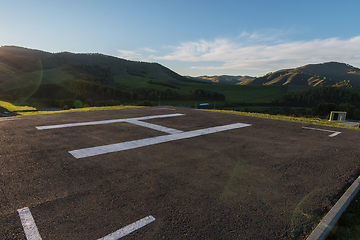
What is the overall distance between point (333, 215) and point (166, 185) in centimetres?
260

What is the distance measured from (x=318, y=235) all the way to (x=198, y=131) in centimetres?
534

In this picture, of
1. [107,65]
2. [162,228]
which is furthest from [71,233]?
[107,65]

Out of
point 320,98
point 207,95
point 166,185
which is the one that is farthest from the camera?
point 207,95

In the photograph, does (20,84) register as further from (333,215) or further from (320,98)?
(320,98)

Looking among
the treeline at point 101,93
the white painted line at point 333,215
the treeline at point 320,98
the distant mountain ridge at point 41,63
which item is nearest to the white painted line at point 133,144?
the white painted line at point 333,215

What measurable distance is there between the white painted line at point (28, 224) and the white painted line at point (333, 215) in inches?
132

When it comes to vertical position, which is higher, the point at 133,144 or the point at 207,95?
the point at 207,95

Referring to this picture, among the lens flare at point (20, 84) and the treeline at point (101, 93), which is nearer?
the lens flare at point (20, 84)

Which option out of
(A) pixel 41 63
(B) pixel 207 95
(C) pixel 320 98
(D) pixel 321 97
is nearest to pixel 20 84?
(A) pixel 41 63

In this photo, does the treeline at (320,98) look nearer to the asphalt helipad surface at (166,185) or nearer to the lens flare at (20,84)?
the asphalt helipad surface at (166,185)

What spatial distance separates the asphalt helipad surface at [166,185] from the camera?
96.4 inches

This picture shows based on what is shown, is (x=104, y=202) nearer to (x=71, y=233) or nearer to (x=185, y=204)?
(x=71, y=233)

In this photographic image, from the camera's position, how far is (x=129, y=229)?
2.38 m

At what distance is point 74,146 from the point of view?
5.34 m
